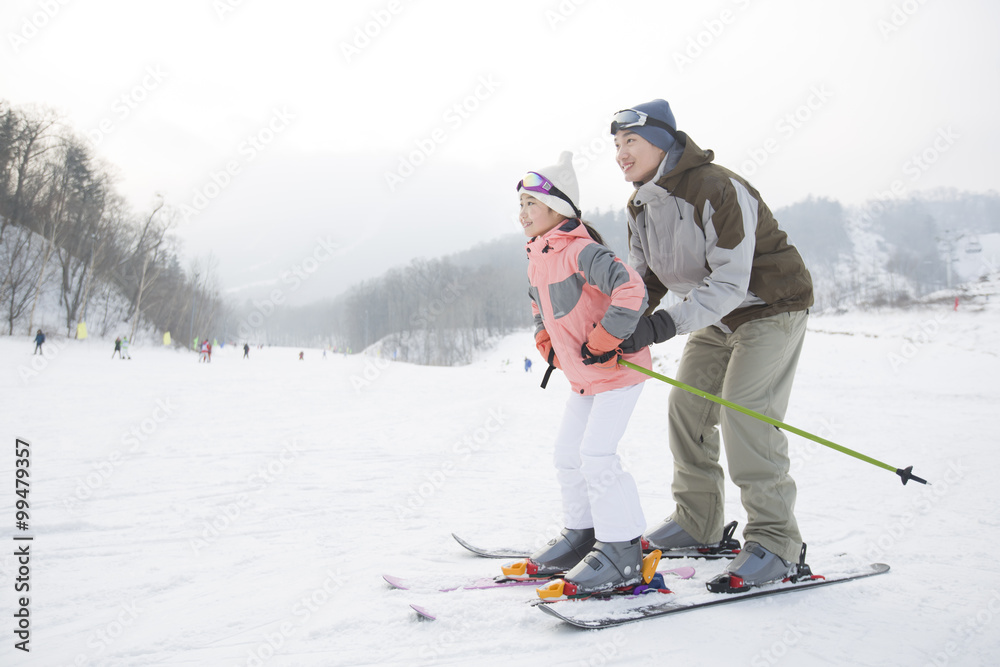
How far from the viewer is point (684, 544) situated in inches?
112

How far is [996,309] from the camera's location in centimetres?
2731

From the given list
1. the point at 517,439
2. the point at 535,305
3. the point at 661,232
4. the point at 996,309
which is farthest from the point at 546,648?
the point at 996,309

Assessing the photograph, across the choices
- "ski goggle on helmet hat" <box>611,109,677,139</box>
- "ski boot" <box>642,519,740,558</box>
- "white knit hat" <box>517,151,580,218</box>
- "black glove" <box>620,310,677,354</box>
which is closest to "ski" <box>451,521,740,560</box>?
"ski boot" <box>642,519,740,558</box>

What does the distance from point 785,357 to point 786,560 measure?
94 cm

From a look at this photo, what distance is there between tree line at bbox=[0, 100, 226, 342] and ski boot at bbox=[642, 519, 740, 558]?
35140mm

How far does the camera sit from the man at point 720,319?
2.33m

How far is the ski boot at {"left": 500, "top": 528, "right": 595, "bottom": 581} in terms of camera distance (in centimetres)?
237

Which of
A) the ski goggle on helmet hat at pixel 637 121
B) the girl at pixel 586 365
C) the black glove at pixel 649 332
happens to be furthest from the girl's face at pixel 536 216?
the black glove at pixel 649 332

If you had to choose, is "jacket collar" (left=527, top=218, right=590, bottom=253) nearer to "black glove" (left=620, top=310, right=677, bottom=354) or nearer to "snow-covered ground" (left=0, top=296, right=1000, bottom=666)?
"black glove" (left=620, top=310, right=677, bottom=354)

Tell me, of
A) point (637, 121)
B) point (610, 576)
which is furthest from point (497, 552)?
point (637, 121)

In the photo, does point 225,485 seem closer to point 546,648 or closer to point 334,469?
point 334,469

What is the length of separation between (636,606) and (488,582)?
65 cm

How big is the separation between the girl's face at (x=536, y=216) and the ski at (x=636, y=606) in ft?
5.56

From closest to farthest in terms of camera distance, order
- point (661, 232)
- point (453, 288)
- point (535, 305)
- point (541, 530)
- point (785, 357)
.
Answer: point (785, 357), point (661, 232), point (535, 305), point (541, 530), point (453, 288)
